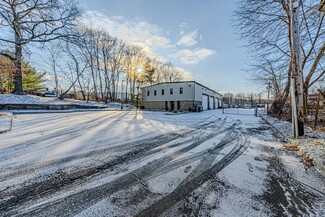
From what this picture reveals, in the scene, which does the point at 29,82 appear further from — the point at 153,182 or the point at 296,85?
the point at 296,85

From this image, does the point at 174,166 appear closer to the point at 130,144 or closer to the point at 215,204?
the point at 215,204

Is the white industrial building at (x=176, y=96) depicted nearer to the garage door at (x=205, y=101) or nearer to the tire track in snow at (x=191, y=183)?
the garage door at (x=205, y=101)

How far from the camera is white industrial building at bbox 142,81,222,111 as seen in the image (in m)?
25.1

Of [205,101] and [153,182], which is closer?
[153,182]

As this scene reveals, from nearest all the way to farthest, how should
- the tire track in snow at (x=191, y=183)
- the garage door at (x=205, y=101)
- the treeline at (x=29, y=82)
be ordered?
the tire track in snow at (x=191, y=183) < the treeline at (x=29, y=82) < the garage door at (x=205, y=101)

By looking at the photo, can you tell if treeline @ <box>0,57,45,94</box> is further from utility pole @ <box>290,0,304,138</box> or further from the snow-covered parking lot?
utility pole @ <box>290,0,304,138</box>

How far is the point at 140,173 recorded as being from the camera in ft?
8.90

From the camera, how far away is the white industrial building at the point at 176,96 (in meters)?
25.1

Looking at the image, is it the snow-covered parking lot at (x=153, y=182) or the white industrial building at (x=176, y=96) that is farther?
the white industrial building at (x=176, y=96)

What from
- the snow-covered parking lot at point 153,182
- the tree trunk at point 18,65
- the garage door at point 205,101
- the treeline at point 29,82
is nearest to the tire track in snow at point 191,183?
the snow-covered parking lot at point 153,182

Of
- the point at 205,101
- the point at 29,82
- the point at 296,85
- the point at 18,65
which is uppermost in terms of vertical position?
the point at 29,82

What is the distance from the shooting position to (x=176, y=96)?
26.5 metres

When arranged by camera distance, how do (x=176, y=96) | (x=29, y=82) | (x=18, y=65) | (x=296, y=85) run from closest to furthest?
(x=296, y=85) < (x=18, y=65) < (x=176, y=96) < (x=29, y=82)

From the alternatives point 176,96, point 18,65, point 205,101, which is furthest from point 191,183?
point 205,101
